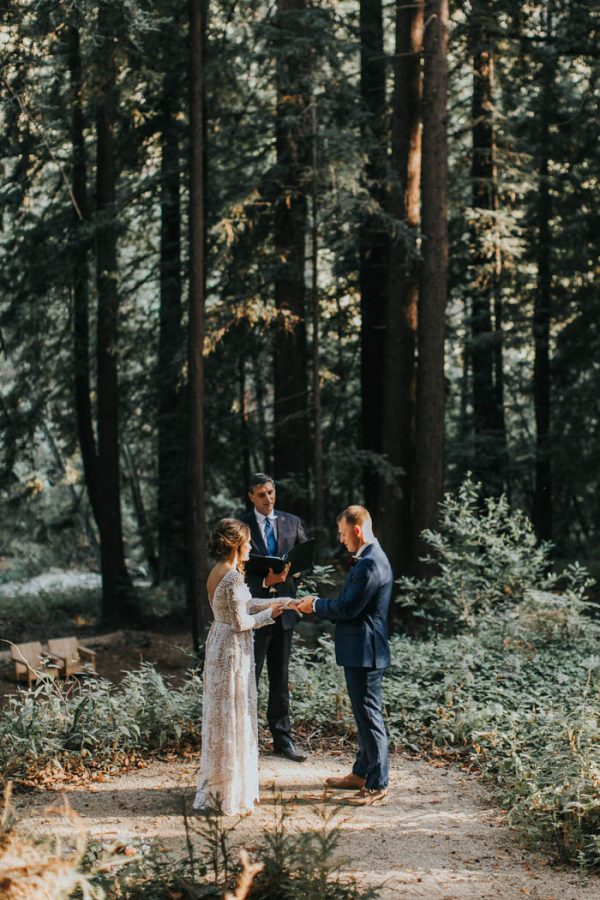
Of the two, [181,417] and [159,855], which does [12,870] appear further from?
[181,417]

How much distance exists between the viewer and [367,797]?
639 centimetres

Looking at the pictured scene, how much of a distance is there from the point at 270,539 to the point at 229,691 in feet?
5.21

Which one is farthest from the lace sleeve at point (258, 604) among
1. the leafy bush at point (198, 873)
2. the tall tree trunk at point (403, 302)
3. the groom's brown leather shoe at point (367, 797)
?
the tall tree trunk at point (403, 302)

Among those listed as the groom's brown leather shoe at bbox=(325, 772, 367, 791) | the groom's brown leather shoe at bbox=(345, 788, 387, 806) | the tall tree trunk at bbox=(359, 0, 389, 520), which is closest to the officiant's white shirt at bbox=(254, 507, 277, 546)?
the groom's brown leather shoe at bbox=(325, 772, 367, 791)

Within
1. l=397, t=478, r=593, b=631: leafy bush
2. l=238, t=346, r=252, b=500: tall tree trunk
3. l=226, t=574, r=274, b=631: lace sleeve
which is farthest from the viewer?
l=238, t=346, r=252, b=500: tall tree trunk

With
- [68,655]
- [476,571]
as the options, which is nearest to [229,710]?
[476,571]

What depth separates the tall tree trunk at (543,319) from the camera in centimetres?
1903

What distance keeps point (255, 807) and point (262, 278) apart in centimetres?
930

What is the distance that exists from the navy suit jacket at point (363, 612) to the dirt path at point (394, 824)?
0.98m

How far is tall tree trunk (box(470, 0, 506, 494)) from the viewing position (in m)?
15.8

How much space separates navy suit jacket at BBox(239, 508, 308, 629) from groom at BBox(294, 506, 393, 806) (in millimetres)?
847

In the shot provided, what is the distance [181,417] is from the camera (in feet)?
54.4

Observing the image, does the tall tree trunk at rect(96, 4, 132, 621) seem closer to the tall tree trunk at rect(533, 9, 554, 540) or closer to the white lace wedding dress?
the tall tree trunk at rect(533, 9, 554, 540)

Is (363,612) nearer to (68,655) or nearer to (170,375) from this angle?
(68,655)
